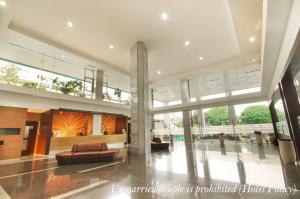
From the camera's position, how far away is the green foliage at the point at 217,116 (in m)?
11.1

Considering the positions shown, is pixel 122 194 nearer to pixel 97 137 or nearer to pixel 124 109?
pixel 97 137

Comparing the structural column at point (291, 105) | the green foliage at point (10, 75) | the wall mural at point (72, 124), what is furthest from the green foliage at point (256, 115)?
the green foliage at point (10, 75)

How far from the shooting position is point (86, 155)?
5699 mm

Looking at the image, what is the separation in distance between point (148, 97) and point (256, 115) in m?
7.90

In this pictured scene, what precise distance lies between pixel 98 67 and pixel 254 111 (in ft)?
35.9

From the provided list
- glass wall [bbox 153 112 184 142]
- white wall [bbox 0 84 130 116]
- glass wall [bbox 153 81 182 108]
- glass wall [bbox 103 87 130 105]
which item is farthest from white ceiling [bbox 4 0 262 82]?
glass wall [bbox 153 112 184 142]

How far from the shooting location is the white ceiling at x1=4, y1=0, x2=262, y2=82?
5477 mm

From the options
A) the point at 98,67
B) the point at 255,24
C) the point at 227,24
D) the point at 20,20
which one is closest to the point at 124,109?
the point at 98,67

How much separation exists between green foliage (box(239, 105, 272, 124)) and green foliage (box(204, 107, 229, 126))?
1012 mm

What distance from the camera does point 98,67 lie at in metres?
9.95

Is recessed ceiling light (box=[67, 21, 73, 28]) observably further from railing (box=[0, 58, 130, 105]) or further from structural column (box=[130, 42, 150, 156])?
railing (box=[0, 58, 130, 105])

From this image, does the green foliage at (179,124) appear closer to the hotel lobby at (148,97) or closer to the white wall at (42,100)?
the hotel lobby at (148,97)

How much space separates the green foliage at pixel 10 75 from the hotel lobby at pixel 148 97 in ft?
0.12

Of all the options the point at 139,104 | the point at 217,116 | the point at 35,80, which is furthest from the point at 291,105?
the point at 35,80
